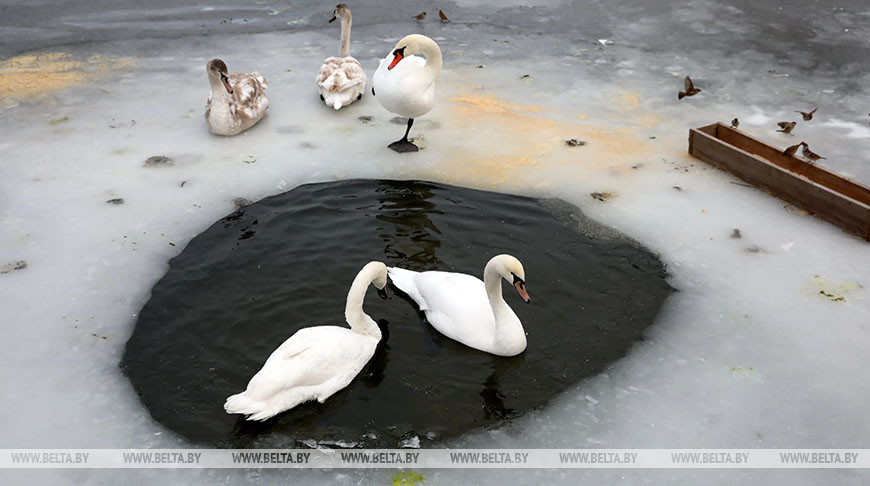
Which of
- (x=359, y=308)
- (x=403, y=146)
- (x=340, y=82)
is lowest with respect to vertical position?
(x=403, y=146)

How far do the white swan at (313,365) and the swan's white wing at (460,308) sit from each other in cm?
44

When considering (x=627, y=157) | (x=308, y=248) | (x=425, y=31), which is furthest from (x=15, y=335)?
(x=425, y=31)

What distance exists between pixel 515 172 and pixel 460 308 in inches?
Answer: 103

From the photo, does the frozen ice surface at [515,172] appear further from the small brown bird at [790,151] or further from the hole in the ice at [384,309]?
the small brown bird at [790,151]

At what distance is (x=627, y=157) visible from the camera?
7.62m

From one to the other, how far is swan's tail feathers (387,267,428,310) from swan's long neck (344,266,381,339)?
49 cm

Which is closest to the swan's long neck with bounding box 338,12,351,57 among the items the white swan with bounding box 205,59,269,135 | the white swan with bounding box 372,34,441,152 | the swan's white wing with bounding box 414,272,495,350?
the white swan with bounding box 205,59,269,135

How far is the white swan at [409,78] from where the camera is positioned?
292 inches

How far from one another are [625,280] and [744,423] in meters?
1.59

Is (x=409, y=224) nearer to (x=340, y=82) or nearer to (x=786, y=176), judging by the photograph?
(x=340, y=82)

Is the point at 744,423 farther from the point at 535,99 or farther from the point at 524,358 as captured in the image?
the point at 535,99

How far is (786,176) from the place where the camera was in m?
6.70

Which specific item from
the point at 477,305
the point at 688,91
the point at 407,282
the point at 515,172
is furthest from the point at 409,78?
the point at 688,91

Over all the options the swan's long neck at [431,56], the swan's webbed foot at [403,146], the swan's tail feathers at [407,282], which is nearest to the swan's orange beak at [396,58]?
the swan's long neck at [431,56]
